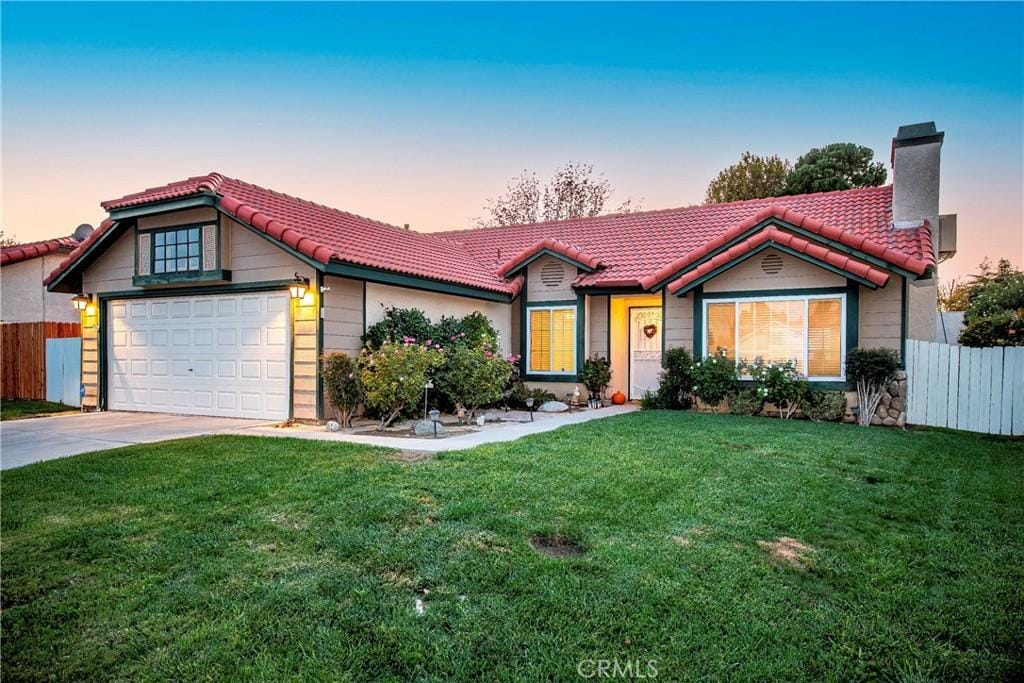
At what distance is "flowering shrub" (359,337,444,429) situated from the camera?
365 inches

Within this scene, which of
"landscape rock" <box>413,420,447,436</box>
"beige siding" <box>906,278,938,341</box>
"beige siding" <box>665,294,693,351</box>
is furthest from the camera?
"beige siding" <box>665,294,693,351</box>

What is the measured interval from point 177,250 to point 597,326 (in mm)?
9206

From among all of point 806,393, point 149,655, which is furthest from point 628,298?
point 149,655

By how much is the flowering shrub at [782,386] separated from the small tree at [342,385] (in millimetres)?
7590

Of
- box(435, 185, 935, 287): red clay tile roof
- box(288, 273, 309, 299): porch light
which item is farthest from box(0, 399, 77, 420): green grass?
box(435, 185, 935, 287): red clay tile roof

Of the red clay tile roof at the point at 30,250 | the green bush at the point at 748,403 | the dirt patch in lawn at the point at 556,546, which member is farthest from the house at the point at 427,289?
the dirt patch in lawn at the point at 556,546

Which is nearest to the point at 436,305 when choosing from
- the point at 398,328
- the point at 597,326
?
the point at 398,328

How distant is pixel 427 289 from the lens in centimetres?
1225

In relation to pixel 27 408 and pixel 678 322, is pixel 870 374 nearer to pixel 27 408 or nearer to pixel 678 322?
pixel 678 322

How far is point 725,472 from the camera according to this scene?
6.25m

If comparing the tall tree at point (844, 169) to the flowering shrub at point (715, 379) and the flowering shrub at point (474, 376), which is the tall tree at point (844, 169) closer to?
the flowering shrub at point (715, 379)

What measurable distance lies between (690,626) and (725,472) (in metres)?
3.49

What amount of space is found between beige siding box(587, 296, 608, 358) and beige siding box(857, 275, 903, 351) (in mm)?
5325

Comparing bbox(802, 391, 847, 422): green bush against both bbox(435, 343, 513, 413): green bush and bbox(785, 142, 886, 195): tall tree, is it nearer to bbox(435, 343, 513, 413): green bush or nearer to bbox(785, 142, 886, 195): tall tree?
bbox(435, 343, 513, 413): green bush
